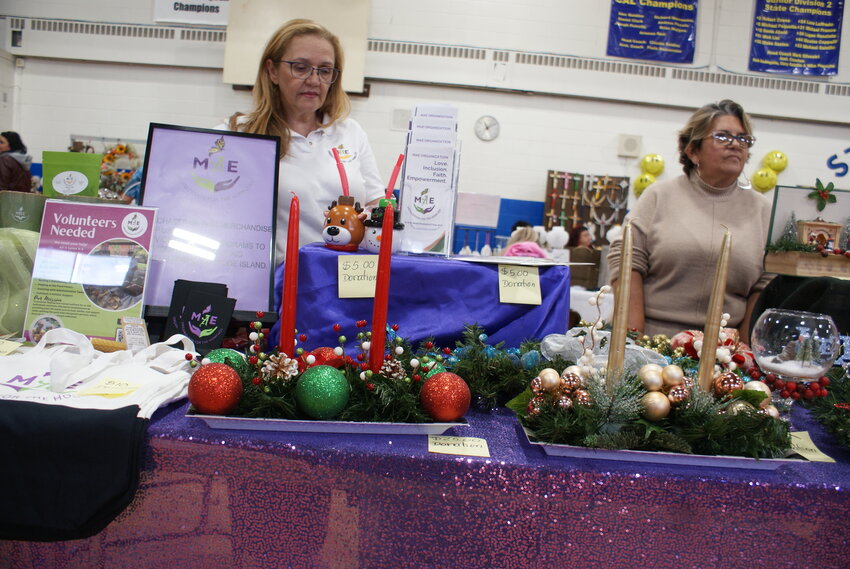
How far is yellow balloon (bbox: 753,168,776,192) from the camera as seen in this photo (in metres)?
5.48


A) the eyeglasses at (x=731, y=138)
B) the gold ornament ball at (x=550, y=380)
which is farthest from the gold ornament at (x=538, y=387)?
the eyeglasses at (x=731, y=138)

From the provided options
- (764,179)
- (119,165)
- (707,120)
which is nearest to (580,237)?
(764,179)

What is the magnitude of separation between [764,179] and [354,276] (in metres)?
5.52

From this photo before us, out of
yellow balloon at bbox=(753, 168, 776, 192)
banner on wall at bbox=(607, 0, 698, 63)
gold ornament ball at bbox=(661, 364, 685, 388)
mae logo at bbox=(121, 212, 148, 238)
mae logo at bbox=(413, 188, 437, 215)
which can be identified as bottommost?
gold ornament ball at bbox=(661, 364, 685, 388)

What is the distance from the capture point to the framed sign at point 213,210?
4.09 ft

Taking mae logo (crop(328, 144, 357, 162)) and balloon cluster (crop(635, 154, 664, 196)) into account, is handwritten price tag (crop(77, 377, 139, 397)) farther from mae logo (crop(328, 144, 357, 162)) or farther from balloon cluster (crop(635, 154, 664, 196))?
balloon cluster (crop(635, 154, 664, 196))

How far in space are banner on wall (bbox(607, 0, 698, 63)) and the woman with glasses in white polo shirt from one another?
4.02 meters

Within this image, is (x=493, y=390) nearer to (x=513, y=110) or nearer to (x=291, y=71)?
(x=291, y=71)

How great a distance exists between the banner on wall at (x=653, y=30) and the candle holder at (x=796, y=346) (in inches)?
198

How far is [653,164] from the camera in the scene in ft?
18.0

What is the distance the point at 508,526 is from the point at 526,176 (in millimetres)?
5187

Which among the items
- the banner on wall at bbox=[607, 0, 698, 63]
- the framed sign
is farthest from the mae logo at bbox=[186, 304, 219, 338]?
the banner on wall at bbox=[607, 0, 698, 63]

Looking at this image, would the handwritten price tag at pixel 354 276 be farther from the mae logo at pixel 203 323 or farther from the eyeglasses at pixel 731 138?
the eyeglasses at pixel 731 138

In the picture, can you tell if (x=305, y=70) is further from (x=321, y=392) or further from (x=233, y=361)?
(x=321, y=392)
